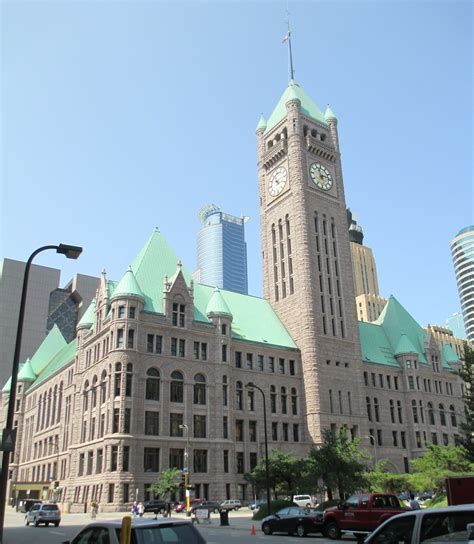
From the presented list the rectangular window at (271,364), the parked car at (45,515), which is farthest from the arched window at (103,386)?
the rectangular window at (271,364)

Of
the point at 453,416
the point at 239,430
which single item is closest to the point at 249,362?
the point at 239,430

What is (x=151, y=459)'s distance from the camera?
58281 mm

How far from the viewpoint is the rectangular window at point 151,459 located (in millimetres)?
57719

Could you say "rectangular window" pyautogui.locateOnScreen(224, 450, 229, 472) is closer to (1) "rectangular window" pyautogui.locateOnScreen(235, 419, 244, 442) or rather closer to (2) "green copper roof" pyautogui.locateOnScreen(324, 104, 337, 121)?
(1) "rectangular window" pyautogui.locateOnScreen(235, 419, 244, 442)

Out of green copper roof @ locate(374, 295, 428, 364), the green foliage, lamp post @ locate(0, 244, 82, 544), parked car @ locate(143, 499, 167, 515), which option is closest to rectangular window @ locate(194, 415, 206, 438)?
the green foliage

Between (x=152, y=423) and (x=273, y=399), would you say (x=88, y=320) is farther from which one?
(x=273, y=399)

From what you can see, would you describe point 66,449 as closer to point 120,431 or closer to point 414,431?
point 120,431

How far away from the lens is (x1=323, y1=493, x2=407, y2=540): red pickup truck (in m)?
25.3

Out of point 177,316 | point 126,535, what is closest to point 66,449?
point 177,316

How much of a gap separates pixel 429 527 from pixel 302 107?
86193 mm

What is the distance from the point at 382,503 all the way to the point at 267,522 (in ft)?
27.1

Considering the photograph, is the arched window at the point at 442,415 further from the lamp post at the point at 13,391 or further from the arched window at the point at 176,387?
→ the lamp post at the point at 13,391

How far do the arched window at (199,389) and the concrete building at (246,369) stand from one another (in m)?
0.12

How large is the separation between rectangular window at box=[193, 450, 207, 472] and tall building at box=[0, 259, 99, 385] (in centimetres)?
10739
